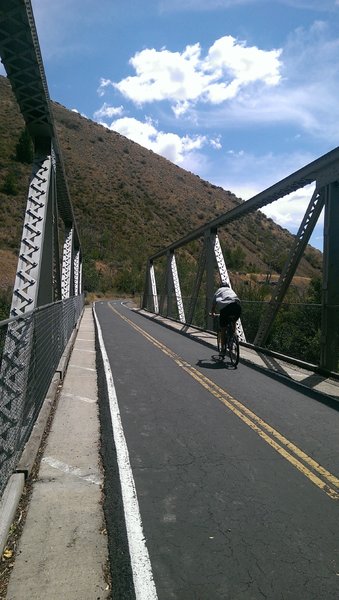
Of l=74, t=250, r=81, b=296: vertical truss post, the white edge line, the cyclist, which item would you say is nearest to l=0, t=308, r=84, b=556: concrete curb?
the white edge line

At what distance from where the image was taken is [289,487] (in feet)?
13.6

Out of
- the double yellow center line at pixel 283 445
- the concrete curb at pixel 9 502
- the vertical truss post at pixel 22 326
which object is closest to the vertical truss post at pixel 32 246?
the vertical truss post at pixel 22 326

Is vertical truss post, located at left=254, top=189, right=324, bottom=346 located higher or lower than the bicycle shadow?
higher

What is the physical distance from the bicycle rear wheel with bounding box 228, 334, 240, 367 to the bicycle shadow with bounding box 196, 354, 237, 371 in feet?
Result: 0.42

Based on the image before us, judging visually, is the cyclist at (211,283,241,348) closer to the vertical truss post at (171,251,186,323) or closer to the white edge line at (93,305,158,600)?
the white edge line at (93,305,158,600)

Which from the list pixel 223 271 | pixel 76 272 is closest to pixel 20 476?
pixel 223 271

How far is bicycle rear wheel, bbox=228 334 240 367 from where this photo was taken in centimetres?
1023

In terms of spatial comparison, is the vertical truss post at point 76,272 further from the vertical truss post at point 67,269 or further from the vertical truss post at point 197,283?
the vertical truss post at point 197,283

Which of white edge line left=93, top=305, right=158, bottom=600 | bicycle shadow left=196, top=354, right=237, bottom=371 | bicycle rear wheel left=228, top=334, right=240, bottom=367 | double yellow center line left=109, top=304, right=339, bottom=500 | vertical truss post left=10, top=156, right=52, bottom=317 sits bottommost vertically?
white edge line left=93, top=305, right=158, bottom=600

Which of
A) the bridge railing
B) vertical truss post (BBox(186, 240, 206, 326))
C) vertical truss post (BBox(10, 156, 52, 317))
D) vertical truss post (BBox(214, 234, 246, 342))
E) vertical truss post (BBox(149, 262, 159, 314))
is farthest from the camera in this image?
vertical truss post (BBox(149, 262, 159, 314))

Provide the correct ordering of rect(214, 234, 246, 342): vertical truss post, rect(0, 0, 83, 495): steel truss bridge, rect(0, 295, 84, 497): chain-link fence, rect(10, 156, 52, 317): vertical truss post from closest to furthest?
1. rect(0, 295, 84, 497): chain-link fence
2. rect(0, 0, 83, 495): steel truss bridge
3. rect(10, 156, 52, 317): vertical truss post
4. rect(214, 234, 246, 342): vertical truss post

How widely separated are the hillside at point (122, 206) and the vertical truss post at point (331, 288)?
49.5 meters

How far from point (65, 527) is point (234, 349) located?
7.28 metres

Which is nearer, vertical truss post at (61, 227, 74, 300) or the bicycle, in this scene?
the bicycle
